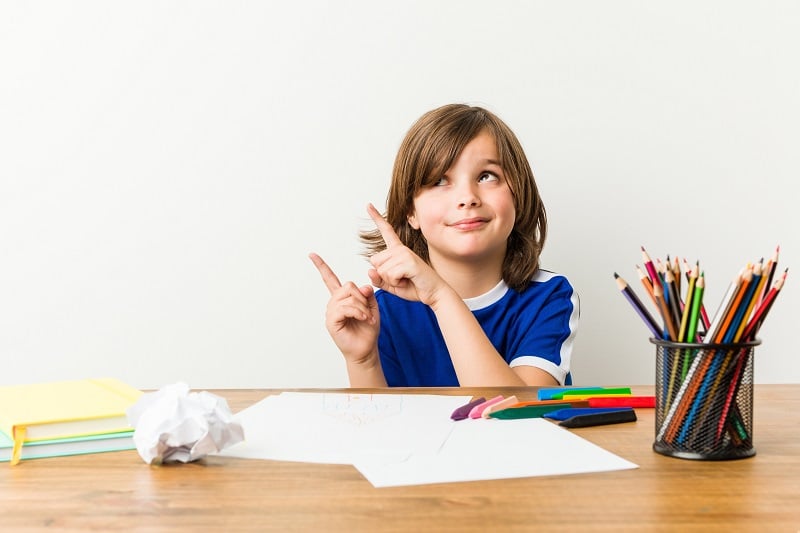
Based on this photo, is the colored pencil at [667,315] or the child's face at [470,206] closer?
the colored pencil at [667,315]

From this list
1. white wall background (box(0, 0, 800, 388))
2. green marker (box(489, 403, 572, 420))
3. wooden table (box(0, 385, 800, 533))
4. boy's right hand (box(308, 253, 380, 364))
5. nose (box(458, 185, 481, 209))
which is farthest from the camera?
white wall background (box(0, 0, 800, 388))

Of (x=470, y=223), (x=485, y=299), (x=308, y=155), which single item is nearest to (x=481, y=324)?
(x=485, y=299)

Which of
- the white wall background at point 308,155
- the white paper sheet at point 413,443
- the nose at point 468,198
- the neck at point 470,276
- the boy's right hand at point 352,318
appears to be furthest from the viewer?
the white wall background at point 308,155

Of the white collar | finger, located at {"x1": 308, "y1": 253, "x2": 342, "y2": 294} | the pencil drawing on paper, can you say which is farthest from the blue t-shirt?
the pencil drawing on paper

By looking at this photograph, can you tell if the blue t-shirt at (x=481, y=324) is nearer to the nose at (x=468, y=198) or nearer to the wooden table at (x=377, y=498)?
the nose at (x=468, y=198)

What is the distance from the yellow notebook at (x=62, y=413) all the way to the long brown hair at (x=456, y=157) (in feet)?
2.32

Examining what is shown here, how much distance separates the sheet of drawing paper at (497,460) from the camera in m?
0.58

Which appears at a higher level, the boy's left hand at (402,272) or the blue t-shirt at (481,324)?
the boy's left hand at (402,272)

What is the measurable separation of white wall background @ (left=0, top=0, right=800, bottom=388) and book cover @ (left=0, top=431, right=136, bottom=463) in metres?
1.05

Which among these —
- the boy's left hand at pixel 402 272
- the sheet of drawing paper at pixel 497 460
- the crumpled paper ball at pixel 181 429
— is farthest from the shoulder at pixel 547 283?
the crumpled paper ball at pixel 181 429

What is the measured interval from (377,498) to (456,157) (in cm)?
89

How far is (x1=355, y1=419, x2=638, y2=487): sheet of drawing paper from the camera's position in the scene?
22.9 inches

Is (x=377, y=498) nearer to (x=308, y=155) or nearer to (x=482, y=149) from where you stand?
(x=482, y=149)

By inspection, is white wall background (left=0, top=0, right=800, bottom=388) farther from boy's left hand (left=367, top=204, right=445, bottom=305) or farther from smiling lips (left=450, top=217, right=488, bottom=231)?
boy's left hand (left=367, top=204, right=445, bottom=305)
